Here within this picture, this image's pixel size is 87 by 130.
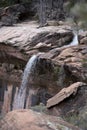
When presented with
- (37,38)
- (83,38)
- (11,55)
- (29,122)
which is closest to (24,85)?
(11,55)

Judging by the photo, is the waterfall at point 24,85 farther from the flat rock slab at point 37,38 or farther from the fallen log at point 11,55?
the flat rock slab at point 37,38

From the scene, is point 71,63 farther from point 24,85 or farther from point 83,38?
point 24,85

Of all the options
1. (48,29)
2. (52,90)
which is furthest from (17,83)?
(48,29)

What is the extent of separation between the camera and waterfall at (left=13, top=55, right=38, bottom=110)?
13523 millimetres

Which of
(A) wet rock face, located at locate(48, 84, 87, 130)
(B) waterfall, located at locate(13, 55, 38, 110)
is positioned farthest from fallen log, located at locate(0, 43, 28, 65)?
(A) wet rock face, located at locate(48, 84, 87, 130)

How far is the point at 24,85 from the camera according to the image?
545 inches

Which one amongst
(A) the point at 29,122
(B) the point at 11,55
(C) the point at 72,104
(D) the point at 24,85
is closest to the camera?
(A) the point at 29,122

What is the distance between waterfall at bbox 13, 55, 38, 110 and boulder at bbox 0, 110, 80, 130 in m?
9.16

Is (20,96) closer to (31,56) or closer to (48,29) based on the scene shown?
(31,56)

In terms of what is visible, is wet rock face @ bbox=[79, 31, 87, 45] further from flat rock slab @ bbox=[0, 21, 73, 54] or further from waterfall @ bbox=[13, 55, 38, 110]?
waterfall @ bbox=[13, 55, 38, 110]

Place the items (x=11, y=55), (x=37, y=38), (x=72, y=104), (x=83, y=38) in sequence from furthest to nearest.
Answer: (x=11, y=55)
(x=37, y=38)
(x=83, y=38)
(x=72, y=104)

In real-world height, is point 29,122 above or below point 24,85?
above

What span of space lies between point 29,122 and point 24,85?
32.2 ft

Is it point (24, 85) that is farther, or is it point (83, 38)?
point (83, 38)
